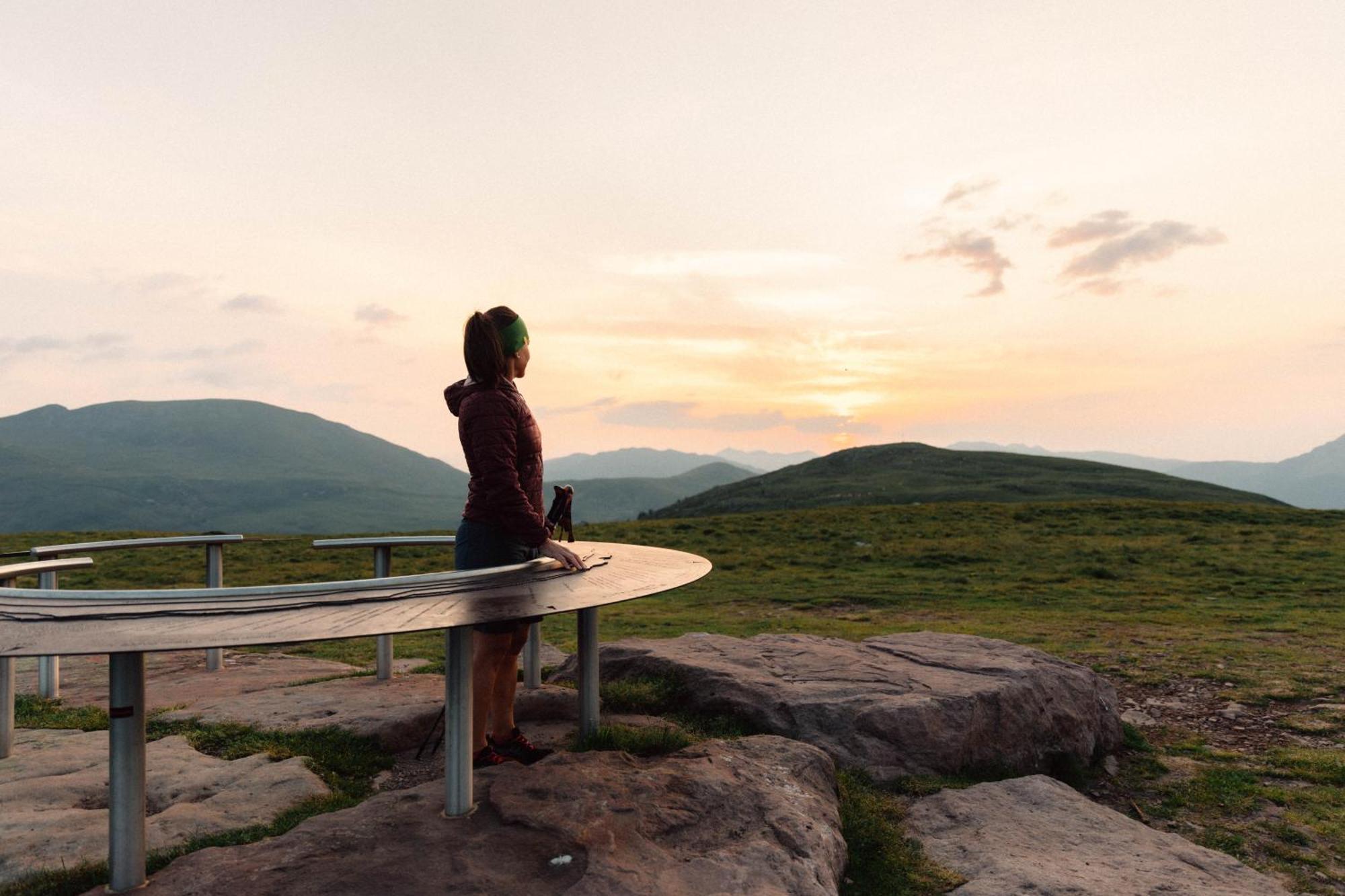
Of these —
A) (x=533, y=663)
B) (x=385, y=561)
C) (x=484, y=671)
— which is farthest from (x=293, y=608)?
(x=385, y=561)

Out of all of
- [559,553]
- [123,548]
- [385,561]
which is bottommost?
[385,561]

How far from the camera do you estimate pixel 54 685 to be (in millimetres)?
7375

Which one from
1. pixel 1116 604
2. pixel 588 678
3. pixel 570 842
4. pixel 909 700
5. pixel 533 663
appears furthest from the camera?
pixel 1116 604

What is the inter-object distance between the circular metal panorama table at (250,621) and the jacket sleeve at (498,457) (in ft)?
1.21

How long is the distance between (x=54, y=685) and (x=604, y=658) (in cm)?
502

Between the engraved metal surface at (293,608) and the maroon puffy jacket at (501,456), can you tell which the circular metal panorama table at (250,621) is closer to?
the engraved metal surface at (293,608)

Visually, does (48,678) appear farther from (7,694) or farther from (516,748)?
(516,748)

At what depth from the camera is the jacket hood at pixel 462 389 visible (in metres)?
4.64

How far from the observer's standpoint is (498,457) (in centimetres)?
451

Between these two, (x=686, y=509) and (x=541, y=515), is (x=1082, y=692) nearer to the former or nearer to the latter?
(x=541, y=515)

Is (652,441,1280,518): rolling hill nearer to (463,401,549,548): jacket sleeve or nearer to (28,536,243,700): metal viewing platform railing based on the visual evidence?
(28,536,243,700): metal viewing platform railing

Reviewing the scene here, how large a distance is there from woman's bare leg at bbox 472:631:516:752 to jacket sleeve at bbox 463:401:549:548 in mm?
644

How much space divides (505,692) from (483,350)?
1991mm

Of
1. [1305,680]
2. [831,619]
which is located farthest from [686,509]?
[1305,680]
